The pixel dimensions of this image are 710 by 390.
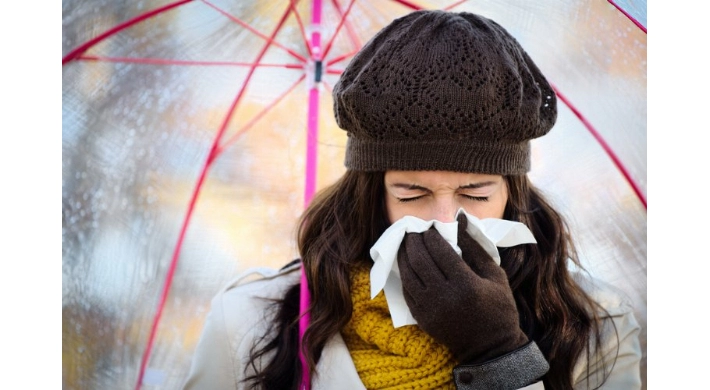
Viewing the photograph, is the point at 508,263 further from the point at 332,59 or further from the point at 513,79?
the point at 332,59

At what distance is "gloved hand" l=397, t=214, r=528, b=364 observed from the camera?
1.66m

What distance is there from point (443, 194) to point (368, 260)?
0.31 metres

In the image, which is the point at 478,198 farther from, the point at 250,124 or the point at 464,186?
the point at 250,124

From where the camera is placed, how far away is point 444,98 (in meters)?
1.71

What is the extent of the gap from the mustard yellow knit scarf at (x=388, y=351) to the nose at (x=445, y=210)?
0.82 feet

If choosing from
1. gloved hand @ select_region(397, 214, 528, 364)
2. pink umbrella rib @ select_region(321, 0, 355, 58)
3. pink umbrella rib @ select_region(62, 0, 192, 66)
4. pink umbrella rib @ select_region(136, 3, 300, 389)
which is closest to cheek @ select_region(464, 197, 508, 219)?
gloved hand @ select_region(397, 214, 528, 364)

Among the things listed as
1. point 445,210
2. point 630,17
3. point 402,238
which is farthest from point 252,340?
point 630,17

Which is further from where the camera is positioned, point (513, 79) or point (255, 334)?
point (255, 334)

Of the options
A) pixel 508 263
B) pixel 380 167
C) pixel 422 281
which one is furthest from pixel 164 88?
pixel 508 263

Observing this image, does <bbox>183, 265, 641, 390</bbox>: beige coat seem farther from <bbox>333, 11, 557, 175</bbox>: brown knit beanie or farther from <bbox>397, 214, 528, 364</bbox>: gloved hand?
<bbox>333, 11, 557, 175</bbox>: brown knit beanie

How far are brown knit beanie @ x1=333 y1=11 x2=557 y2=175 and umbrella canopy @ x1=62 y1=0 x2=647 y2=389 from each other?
0.74ft

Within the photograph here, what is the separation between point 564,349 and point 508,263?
25 centimetres

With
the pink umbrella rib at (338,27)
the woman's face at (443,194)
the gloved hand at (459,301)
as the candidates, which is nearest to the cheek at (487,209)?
the woman's face at (443,194)

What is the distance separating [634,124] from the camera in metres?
2.02
